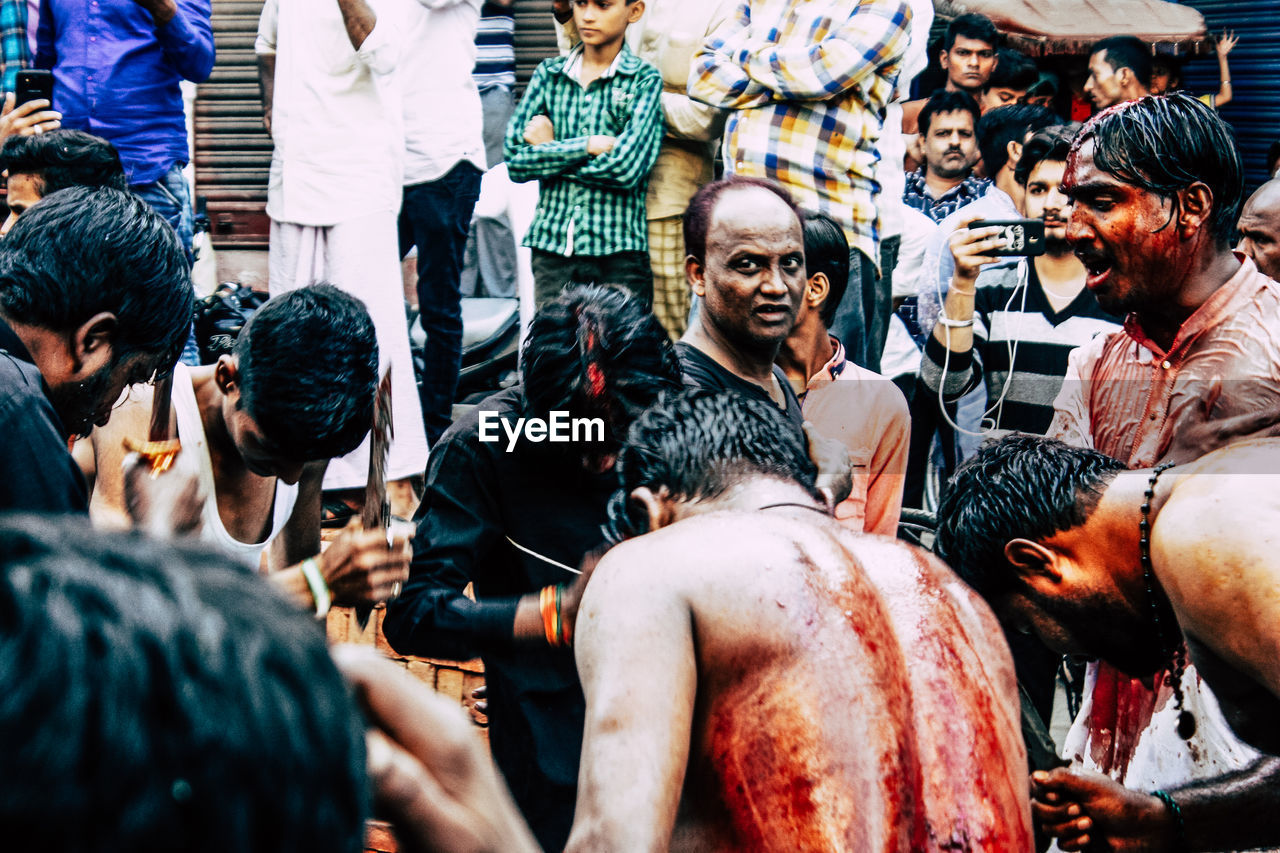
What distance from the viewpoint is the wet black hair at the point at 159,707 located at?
2.72 feet

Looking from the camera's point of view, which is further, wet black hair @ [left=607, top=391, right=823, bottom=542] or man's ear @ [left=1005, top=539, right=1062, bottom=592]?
man's ear @ [left=1005, top=539, right=1062, bottom=592]

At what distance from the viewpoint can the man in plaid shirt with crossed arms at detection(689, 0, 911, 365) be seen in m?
5.01

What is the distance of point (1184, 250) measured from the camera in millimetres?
3217

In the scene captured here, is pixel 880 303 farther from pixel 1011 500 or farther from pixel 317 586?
pixel 317 586

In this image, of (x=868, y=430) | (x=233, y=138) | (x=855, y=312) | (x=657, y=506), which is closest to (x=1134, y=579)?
(x=657, y=506)

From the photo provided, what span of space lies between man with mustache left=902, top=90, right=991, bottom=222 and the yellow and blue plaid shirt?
1358 mm

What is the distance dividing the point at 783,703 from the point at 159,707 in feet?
4.07

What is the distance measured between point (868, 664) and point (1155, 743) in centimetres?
168

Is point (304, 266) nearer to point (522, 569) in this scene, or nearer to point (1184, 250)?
point (522, 569)

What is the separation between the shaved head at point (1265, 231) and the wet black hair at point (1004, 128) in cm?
167

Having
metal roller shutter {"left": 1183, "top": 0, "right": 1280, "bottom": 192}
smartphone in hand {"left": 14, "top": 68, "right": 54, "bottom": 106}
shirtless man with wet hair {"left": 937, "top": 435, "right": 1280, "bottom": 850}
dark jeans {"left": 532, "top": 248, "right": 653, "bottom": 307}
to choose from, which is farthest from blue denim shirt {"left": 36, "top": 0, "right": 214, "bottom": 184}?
metal roller shutter {"left": 1183, "top": 0, "right": 1280, "bottom": 192}

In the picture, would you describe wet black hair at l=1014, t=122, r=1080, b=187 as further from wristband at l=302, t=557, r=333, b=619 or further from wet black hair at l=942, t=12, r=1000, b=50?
wristband at l=302, t=557, r=333, b=619

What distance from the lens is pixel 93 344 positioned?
2623 mm

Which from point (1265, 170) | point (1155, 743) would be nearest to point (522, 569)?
point (1155, 743)
